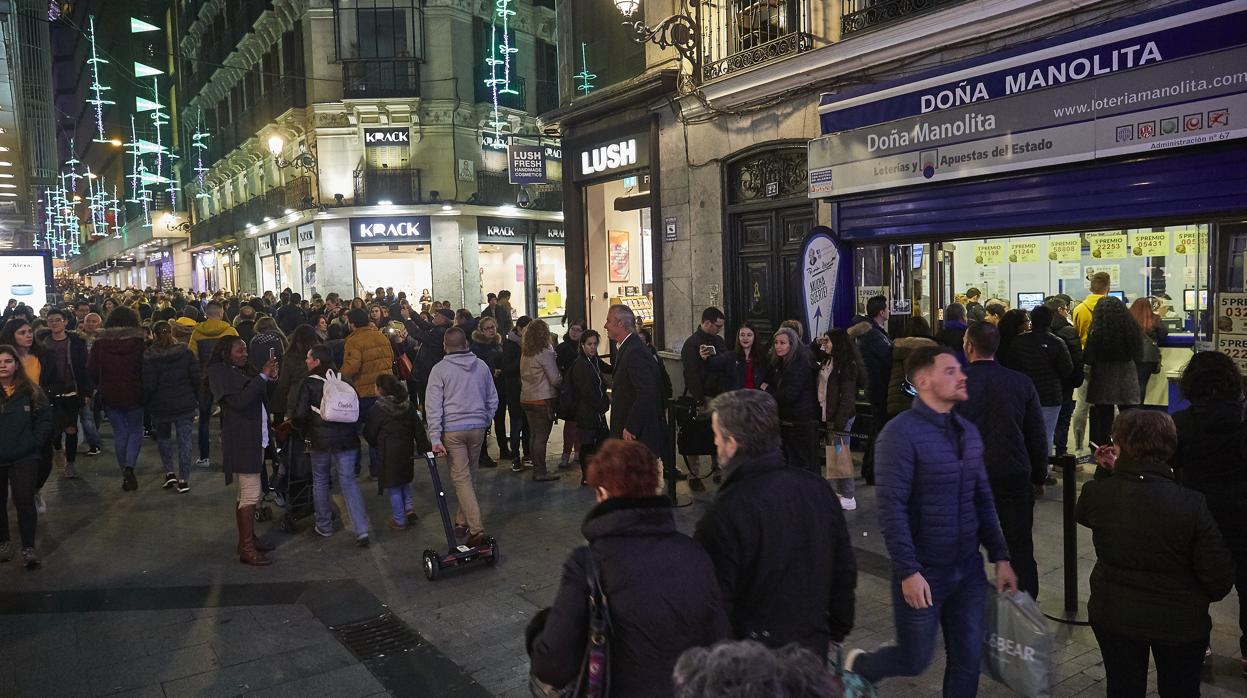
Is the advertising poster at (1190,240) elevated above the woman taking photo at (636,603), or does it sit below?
above

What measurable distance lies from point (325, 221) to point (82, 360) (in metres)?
18.4

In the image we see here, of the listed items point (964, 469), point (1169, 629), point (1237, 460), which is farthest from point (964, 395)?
point (1237, 460)

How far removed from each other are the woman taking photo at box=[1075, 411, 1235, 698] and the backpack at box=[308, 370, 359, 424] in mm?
5692

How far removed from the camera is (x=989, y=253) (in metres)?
11.5

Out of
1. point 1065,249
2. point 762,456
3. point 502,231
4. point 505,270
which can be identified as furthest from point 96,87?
point 762,456

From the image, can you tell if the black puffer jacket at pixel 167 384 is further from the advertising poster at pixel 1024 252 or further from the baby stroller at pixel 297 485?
the advertising poster at pixel 1024 252

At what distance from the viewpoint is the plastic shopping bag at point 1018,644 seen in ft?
11.8

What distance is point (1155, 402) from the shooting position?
9914mm

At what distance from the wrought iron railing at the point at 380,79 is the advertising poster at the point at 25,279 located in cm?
1189

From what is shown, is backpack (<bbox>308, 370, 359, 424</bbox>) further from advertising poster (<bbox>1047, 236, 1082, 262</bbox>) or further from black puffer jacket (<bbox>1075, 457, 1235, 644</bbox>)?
advertising poster (<bbox>1047, 236, 1082, 262</bbox>)

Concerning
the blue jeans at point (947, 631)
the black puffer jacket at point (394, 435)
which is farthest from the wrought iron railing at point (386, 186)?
the blue jeans at point (947, 631)

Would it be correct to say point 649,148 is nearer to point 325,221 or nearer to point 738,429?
point 738,429

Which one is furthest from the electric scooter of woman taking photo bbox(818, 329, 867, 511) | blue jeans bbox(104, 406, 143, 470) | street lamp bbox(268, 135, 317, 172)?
street lamp bbox(268, 135, 317, 172)

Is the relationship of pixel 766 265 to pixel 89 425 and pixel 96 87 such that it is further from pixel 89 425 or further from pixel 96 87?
pixel 96 87
